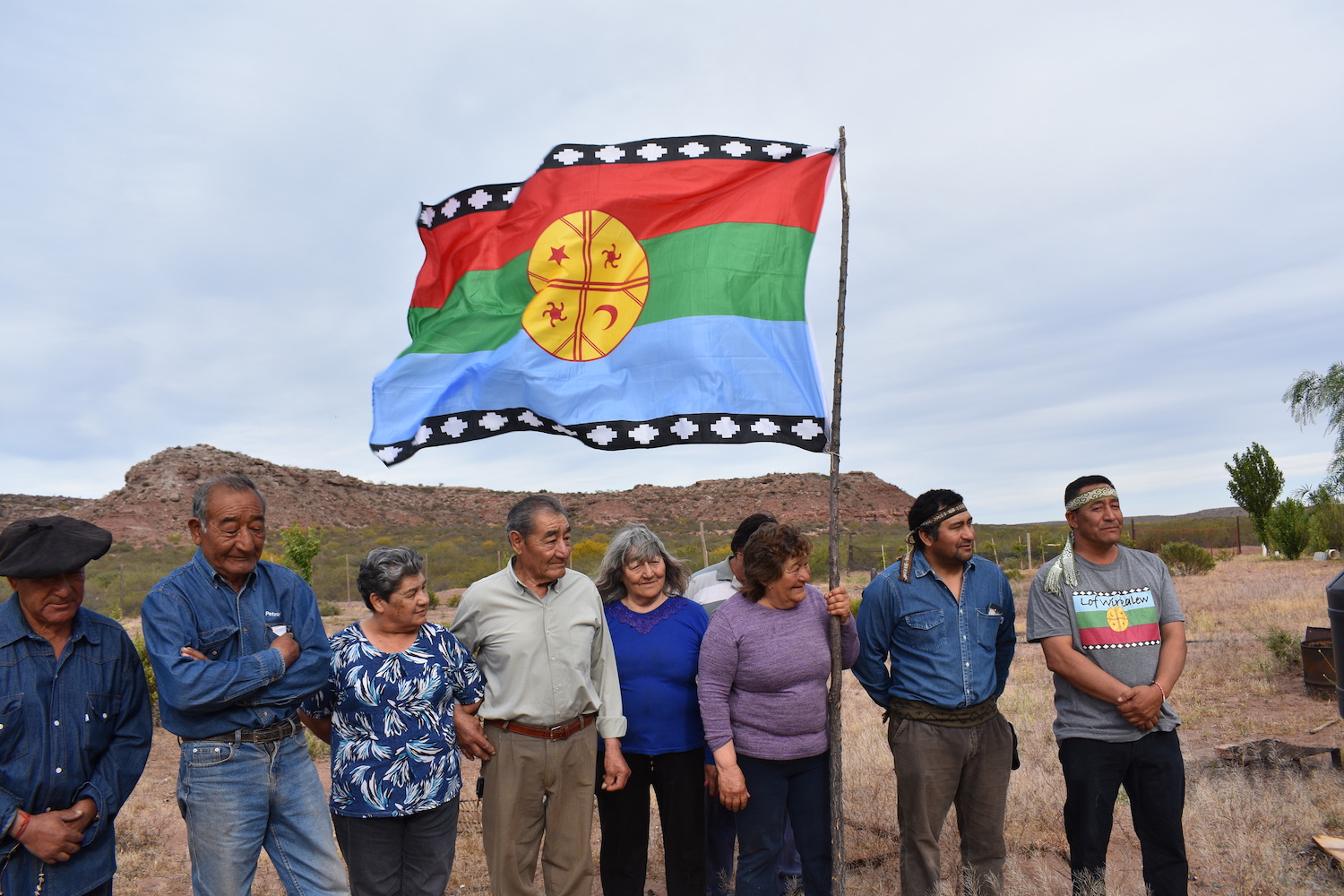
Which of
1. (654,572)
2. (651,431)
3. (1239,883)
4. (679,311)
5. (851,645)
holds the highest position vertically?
(679,311)

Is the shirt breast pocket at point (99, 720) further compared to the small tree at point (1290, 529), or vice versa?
the small tree at point (1290, 529)

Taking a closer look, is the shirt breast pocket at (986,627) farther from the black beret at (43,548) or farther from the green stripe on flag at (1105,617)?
the black beret at (43,548)

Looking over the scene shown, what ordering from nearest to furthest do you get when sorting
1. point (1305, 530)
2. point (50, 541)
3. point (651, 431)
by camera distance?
point (50, 541) < point (651, 431) < point (1305, 530)

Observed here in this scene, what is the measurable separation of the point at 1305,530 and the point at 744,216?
99.3 feet

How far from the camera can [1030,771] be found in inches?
265

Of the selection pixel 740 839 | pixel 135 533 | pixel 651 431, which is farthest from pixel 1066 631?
pixel 135 533

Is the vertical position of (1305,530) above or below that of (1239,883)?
above

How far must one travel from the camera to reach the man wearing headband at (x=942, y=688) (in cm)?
398

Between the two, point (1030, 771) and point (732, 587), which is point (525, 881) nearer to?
point (732, 587)

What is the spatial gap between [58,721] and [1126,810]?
6185 millimetres

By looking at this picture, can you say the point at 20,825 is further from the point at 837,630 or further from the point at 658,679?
the point at 837,630

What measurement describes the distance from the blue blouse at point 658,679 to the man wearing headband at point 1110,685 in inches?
62.9

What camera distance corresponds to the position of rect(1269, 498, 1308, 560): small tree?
27.5 m

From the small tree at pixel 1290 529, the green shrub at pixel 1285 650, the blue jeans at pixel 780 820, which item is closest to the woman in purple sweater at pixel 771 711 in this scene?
the blue jeans at pixel 780 820
